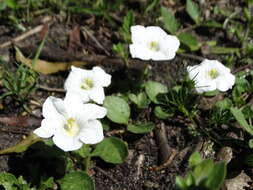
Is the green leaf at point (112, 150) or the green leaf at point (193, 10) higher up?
the green leaf at point (193, 10)

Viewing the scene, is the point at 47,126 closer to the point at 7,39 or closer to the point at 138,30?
the point at 138,30

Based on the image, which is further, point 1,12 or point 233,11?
point 233,11

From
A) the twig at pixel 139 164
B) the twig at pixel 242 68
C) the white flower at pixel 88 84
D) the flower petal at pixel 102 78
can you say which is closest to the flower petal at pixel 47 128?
the white flower at pixel 88 84

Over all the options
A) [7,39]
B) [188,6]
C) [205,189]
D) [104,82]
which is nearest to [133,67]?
[104,82]

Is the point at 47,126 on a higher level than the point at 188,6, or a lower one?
lower

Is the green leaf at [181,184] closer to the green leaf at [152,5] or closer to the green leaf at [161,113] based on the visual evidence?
the green leaf at [161,113]

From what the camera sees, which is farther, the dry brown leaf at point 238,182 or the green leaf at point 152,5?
the green leaf at point 152,5

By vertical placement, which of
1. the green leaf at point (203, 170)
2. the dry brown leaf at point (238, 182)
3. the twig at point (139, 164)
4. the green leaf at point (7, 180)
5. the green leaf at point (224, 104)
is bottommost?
the twig at point (139, 164)

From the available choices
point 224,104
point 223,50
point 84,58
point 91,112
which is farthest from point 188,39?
point 91,112
